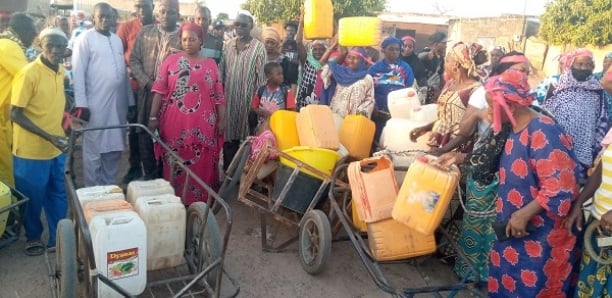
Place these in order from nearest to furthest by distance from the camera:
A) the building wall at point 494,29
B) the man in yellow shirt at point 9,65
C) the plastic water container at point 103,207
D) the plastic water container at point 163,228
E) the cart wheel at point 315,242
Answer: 1. the plastic water container at point 103,207
2. the plastic water container at point 163,228
3. the cart wheel at point 315,242
4. the man in yellow shirt at point 9,65
5. the building wall at point 494,29

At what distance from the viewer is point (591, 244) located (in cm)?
291

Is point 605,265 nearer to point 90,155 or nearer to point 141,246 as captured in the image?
point 141,246

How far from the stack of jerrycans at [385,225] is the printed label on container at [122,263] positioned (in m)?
1.57

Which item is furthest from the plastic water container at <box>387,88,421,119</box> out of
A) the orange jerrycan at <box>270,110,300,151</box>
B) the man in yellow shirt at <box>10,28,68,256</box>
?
the man in yellow shirt at <box>10,28,68,256</box>

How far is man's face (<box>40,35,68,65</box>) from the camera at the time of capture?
363 cm

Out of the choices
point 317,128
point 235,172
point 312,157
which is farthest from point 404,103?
point 235,172

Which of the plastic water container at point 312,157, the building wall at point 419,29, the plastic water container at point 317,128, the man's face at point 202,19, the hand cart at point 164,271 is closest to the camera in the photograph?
the hand cart at point 164,271

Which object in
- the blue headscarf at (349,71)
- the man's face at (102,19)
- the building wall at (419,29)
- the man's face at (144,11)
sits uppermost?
the building wall at (419,29)

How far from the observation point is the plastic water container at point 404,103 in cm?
443

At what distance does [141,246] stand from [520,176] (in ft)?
7.61

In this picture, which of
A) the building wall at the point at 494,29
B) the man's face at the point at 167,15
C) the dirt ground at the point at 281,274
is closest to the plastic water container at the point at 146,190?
the dirt ground at the point at 281,274

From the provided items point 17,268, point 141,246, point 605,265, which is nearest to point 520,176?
point 605,265

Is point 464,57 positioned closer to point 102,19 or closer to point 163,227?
point 163,227

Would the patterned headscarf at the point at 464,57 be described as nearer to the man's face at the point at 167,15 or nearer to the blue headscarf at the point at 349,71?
the blue headscarf at the point at 349,71
